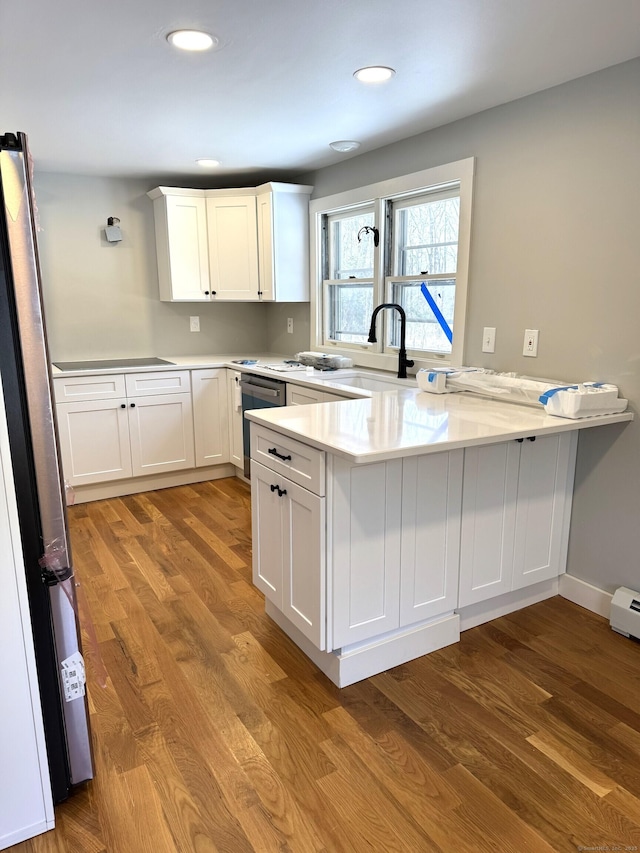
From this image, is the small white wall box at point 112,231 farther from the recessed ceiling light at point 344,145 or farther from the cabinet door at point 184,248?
the recessed ceiling light at point 344,145

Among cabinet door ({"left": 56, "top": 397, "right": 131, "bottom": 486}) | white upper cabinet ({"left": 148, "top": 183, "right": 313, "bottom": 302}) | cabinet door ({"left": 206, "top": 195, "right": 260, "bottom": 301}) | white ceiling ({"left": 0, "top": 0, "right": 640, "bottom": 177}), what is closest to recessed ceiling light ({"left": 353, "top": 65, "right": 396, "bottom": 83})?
white ceiling ({"left": 0, "top": 0, "right": 640, "bottom": 177})

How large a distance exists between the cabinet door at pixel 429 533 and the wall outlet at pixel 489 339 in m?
0.91

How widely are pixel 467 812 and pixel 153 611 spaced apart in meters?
1.52

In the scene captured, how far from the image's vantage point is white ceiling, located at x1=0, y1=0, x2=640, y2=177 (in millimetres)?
1787

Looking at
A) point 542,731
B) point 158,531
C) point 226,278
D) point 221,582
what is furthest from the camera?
point 226,278

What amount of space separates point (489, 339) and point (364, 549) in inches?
54.3

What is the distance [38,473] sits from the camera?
1.37 meters

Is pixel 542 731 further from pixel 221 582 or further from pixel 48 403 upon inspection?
pixel 48 403

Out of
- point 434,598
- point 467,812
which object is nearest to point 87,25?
point 434,598

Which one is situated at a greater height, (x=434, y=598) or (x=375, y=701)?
(x=434, y=598)

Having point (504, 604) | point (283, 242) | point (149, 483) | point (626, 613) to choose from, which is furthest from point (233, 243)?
point (626, 613)

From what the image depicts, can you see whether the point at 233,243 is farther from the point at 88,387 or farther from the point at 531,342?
the point at 531,342

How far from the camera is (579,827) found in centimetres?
150

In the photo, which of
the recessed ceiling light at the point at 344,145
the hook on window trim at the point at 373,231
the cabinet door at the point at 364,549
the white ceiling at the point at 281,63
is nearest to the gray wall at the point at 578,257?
the white ceiling at the point at 281,63
